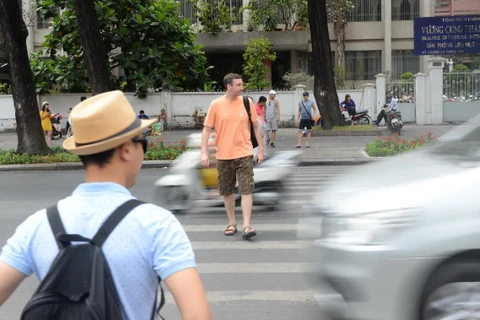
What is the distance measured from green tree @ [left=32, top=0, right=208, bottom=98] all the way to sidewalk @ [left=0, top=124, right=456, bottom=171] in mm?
3102

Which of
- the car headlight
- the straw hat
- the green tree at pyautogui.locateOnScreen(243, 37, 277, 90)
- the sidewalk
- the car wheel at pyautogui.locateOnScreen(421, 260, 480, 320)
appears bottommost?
the sidewalk

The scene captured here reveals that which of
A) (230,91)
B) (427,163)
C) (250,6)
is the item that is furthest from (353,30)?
(427,163)

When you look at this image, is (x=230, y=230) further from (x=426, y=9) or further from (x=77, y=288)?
(x=426, y=9)

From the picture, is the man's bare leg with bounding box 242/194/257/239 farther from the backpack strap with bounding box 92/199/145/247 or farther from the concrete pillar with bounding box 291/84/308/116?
the concrete pillar with bounding box 291/84/308/116

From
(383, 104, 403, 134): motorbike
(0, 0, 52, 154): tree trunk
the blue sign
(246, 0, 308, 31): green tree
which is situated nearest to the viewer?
(0, 0, 52, 154): tree trunk

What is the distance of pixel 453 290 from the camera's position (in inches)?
174

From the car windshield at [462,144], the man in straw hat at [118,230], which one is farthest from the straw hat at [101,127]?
the car windshield at [462,144]

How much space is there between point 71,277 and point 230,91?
21.0 feet

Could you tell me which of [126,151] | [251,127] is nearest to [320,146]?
[251,127]

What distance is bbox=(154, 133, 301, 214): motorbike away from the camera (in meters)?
10.4

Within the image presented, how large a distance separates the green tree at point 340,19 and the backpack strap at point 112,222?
143 ft

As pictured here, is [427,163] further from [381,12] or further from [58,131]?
[381,12]

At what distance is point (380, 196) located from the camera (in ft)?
15.7

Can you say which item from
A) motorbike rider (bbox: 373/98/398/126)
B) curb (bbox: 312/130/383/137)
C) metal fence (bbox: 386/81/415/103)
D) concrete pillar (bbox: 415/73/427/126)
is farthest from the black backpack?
metal fence (bbox: 386/81/415/103)
